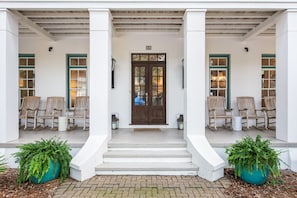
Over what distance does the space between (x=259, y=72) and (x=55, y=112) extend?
20.8 feet

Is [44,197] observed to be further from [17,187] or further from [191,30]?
[191,30]

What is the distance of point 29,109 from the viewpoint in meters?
6.69

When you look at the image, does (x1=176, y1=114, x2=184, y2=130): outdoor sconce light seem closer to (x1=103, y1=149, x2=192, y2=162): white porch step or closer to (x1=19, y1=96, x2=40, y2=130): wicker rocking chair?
(x1=103, y1=149, x2=192, y2=162): white porch step

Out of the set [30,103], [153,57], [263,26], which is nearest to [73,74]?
[30,103]

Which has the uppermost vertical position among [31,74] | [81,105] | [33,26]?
[33,26]

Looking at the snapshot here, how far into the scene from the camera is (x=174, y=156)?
15.3 ft

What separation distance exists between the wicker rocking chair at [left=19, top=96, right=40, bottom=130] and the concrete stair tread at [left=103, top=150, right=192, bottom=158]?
319 centimetres

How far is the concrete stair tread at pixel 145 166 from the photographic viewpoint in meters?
4.39

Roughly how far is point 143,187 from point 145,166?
0.60m

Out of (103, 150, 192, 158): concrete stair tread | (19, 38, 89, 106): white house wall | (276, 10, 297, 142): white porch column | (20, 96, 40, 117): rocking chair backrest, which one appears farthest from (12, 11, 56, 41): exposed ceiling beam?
(276, 10, 297, 142): white porch column

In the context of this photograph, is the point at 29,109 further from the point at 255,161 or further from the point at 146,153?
the point at 255,161

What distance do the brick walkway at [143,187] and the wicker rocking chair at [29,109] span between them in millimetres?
3324

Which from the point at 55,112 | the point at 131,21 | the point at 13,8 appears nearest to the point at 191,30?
the point at 131,21

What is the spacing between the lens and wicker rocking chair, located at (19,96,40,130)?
6.70 m
